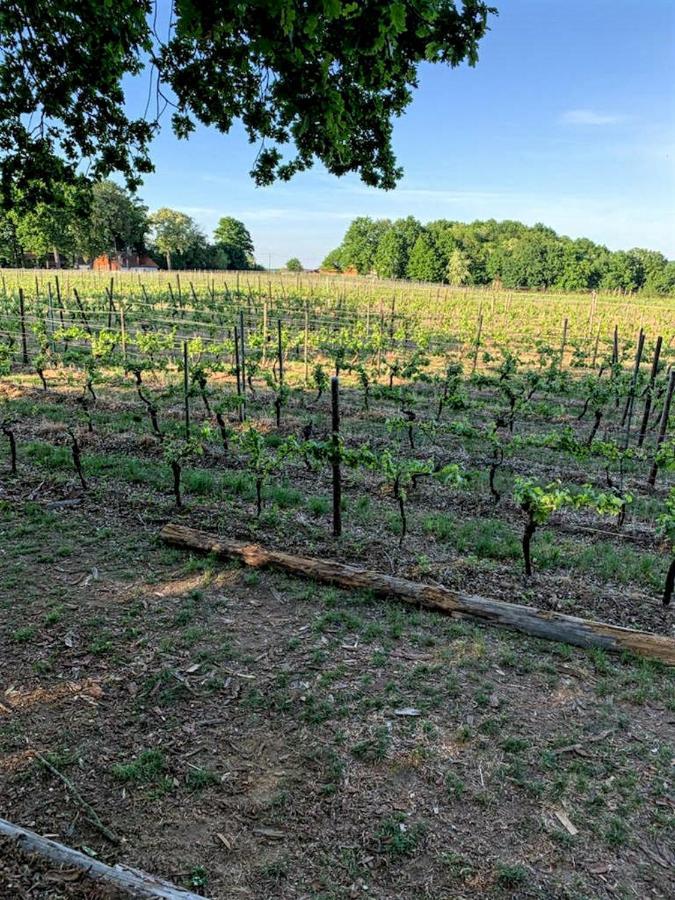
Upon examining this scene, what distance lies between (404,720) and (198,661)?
1.44 meters

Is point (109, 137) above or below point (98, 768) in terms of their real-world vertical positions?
above

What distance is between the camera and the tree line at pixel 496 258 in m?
60.2

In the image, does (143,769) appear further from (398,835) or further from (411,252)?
(411,252)

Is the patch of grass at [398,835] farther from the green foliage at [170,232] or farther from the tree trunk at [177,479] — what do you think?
the green foliage at [170,232]

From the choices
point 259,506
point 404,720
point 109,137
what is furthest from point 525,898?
point 109,137

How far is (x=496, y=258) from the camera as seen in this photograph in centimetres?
6694

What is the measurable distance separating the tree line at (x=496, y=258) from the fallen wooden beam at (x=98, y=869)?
5807 cm

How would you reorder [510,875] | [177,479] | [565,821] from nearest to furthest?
[510,875], [565,821], [177,479]

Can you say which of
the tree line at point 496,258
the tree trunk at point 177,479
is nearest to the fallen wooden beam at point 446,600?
the tree trunk at point 177,479

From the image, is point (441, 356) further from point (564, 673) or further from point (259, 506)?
point (564, 673)

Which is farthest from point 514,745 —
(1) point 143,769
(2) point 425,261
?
(2) point 425,261

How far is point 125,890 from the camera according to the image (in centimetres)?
227

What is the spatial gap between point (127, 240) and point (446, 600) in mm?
65817

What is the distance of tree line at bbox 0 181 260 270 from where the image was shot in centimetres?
4728
